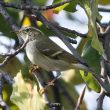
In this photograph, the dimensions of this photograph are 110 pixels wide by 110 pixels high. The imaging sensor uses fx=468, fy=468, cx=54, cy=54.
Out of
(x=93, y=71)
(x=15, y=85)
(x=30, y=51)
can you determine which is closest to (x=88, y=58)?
(x=93, y=71)

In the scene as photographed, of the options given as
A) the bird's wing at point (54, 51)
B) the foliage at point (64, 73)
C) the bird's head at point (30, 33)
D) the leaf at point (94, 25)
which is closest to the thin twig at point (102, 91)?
the foliage at point (64, 73)

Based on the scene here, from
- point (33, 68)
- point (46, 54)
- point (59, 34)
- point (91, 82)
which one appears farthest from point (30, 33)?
point (59, 34)

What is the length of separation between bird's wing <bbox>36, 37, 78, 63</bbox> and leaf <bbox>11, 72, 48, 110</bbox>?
2.57ft

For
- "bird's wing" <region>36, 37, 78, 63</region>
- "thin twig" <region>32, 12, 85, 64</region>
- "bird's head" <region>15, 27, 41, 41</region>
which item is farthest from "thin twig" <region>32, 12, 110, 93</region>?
"bird's head" <region>15, 27, 41, 41</region>

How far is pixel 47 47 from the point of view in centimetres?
324

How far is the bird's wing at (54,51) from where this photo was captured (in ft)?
10.1

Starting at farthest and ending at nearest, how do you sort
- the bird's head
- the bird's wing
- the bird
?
the bird's head, the bird's wing, the bird

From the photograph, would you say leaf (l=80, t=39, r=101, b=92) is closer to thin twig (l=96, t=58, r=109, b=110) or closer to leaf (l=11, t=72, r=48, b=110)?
thin twig (l=96, t=58, r=109, b=110)

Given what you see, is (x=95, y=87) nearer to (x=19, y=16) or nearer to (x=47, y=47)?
(x=47, y=47)

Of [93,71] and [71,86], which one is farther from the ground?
[93,71]

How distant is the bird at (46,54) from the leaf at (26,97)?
1.91ft

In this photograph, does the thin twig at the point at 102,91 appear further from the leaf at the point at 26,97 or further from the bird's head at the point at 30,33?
the bird's head at the point at 30,33

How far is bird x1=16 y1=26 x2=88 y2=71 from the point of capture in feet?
9.78

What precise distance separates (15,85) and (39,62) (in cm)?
69
